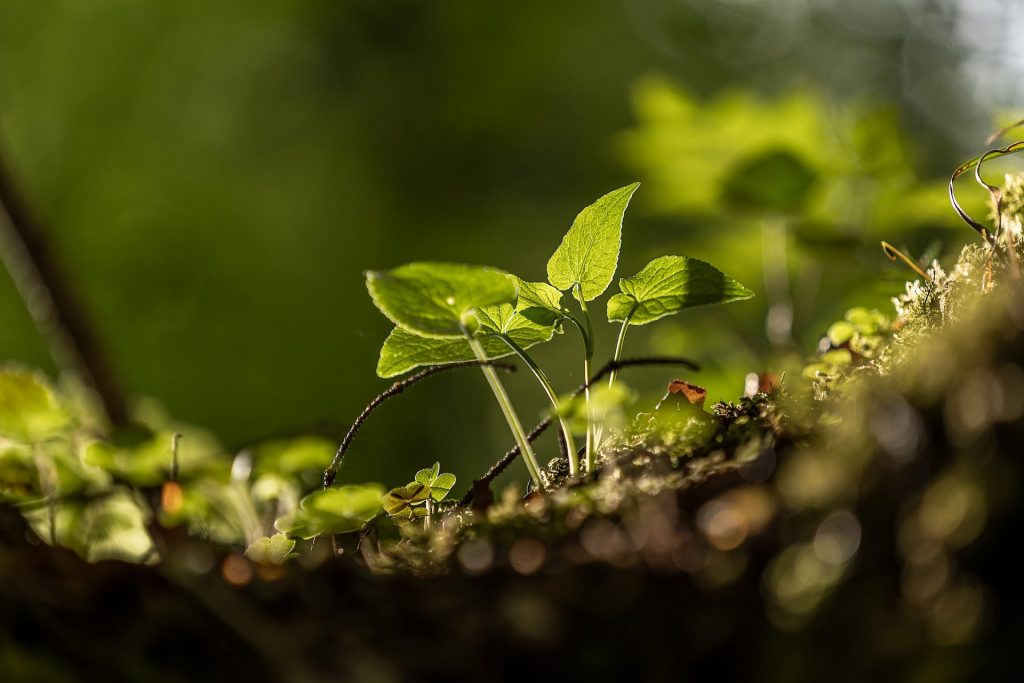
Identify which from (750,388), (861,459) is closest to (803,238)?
(750,388)

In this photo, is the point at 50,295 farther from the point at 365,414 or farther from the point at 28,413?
the point at 365,414

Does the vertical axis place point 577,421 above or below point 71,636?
above

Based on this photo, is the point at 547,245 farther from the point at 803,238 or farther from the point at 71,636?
the point at 71,636

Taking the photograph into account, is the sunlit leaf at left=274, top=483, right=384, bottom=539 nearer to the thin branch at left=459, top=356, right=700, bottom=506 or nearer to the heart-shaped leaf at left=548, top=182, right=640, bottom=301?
the thin branch at left=459, top=356, right=700, bottom=506

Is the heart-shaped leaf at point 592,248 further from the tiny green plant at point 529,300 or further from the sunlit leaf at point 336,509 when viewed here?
the sunlit leaf at point 336,509

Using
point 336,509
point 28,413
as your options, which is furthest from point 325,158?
point 336,509

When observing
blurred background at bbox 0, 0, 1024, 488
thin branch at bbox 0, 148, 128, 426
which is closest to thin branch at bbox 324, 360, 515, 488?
thin branch at bbox 0, 148, 128, 426

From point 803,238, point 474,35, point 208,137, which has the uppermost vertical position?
point 474,35
